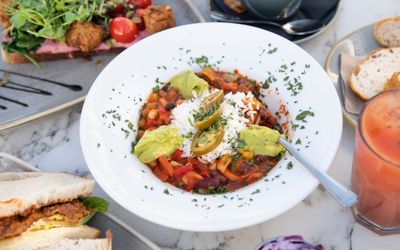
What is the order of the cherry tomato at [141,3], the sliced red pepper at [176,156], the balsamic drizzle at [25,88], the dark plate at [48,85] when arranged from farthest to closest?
the cherry tomato at [141,3], the balsamic drizzle at [25,88], the dark plate at [48,85], the sliced red pepper at [176,156]

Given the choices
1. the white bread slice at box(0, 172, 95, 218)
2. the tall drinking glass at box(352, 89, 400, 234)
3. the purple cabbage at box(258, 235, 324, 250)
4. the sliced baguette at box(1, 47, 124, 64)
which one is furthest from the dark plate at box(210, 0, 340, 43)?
the white bread slice at box(0, 172, 95, 218)

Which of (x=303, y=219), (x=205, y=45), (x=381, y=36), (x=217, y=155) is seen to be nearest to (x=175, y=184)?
(x=217, y=155)

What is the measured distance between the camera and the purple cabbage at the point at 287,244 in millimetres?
2119

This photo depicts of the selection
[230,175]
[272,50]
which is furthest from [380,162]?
[272,50]

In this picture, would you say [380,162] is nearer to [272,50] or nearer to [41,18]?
[272,50]

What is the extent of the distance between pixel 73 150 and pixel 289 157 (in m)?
1.26

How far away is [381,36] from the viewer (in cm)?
300

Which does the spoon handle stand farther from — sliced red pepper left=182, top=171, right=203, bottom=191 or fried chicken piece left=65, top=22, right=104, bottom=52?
sliced red pepper left=182, top=171, right=203, bottom=191

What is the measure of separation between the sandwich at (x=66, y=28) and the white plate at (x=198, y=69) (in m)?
0.51

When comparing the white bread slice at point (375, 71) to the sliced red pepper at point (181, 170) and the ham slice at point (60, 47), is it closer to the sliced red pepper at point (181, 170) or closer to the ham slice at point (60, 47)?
the sliced red pepper at point (181, 170)

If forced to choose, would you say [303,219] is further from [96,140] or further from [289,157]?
[96,140]

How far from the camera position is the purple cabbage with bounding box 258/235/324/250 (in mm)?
2119

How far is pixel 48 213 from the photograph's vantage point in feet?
7.25

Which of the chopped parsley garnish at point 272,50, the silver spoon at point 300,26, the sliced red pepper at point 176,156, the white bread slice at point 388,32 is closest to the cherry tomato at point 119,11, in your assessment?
the silver spoon at point 300,26
